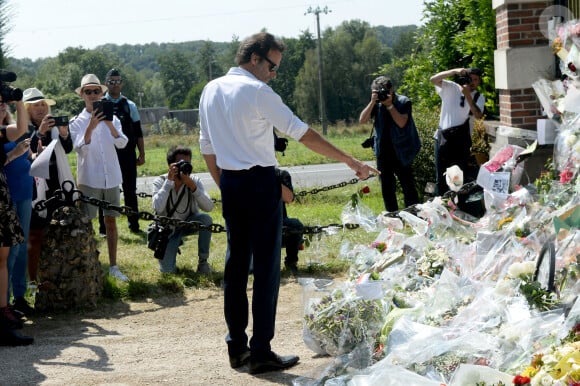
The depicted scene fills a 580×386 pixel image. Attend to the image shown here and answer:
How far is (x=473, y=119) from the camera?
10.1 metres

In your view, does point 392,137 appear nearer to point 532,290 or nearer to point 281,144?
point 281,144

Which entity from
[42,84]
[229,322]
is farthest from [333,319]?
[42,84]

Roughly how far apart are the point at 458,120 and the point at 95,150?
4056mm

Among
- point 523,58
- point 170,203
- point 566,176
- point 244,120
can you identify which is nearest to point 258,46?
point 244,120

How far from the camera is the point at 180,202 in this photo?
8336 millimetres

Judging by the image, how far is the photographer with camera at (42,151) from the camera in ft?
24.6

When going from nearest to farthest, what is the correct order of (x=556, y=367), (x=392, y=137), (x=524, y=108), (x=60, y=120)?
1. (x=556, y=367)
2. (x=60, y=120)
3. (x=524, y=108)
4. (x=392, y=137)

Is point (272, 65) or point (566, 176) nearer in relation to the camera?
point (272, 65)

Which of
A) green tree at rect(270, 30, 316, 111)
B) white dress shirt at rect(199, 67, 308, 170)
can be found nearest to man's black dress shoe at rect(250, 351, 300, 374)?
white dress shirt at rect(199, 67, 308, 170)

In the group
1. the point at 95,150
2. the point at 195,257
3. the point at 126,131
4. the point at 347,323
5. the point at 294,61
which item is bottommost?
the point at 195,257

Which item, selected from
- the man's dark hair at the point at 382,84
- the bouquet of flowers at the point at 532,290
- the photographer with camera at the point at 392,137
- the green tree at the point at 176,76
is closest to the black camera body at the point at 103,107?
the photographer with camera at the point at 392,137

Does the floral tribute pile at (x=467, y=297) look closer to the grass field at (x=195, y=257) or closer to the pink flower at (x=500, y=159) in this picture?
the pink flower at (x=500, y=159)

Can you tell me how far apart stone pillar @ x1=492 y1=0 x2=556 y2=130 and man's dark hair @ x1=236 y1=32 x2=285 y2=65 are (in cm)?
446

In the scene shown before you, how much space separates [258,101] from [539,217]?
2.17 metres
